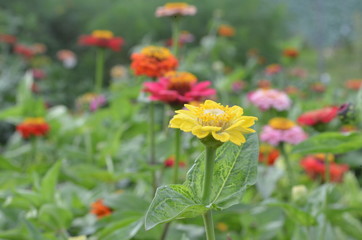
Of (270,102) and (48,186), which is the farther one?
(270,102)

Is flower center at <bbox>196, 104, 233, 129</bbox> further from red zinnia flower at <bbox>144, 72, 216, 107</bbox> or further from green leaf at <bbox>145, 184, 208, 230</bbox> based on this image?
red zinnia flower at <bbox>144, 72, 216, 107</bbox>

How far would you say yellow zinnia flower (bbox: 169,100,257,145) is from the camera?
0.39 metres

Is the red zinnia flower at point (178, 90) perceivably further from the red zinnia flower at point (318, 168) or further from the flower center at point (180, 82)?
the red zinnia flower at point (318, 168)

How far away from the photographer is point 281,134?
0.83 metres

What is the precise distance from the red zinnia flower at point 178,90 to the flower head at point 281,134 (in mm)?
201

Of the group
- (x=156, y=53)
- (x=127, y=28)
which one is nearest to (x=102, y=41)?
(x=156, y=53)

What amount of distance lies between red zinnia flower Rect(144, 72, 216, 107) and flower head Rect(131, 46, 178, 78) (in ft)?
0.23

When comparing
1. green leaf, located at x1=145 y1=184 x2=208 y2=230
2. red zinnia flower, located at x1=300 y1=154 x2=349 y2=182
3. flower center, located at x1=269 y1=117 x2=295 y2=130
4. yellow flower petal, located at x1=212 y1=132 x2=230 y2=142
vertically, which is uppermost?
yellow flower petal, located at x1=212 y1=132 x2=230 y2=142

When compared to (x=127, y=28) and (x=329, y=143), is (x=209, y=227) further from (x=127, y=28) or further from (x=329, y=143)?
(x=127, y=28)

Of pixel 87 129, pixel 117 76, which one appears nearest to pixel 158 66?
pixel 87 129

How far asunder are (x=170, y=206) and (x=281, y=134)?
461 millimetres

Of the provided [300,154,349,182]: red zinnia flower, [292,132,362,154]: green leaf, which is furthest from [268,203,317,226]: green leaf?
[300,154,349,182]: red zinnia flower

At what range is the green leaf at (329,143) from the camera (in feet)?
2.05

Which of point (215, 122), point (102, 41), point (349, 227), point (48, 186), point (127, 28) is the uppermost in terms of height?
point (127, 28)
